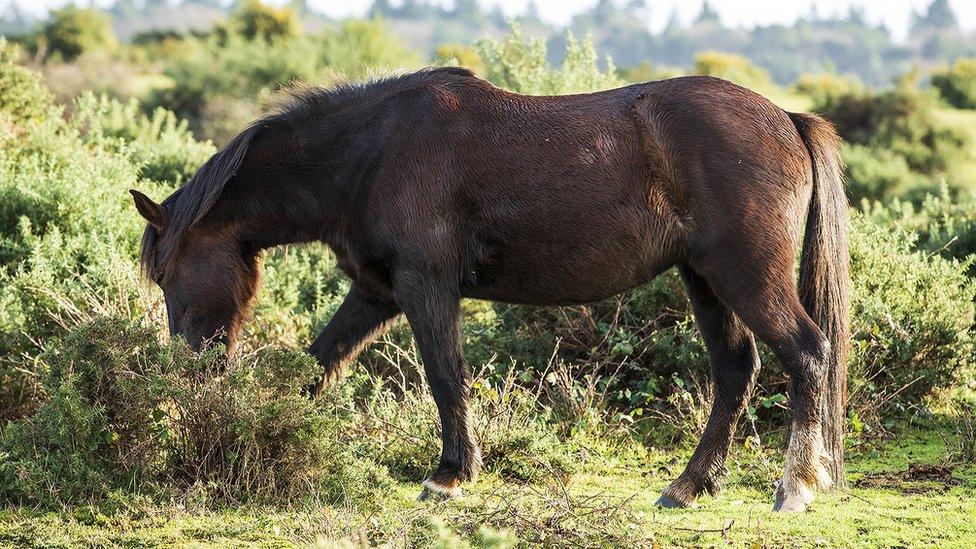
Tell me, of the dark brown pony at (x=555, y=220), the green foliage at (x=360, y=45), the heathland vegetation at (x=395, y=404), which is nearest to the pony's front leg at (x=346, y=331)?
the dark brown pony at (x=555, y=220)

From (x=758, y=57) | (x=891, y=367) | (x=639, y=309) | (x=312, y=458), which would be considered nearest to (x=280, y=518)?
(x=312, y=458)

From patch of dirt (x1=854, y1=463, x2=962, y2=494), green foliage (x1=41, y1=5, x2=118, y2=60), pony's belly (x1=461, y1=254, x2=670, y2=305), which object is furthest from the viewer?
green foliage (x1=41, y1=5, x2=118, y2=60)

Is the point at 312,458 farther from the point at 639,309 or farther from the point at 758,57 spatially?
the point at 758,57

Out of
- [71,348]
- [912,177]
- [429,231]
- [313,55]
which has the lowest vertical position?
[71,348]

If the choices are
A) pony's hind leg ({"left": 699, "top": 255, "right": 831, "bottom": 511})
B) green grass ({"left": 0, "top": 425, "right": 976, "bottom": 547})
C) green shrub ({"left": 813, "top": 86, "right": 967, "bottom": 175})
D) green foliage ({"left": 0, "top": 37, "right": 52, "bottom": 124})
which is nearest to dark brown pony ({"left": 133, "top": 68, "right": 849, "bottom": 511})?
pony's hind leg ({"left": 699, "top": 255, "right": 831, "bottom": 511})

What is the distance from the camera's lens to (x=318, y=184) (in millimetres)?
5590

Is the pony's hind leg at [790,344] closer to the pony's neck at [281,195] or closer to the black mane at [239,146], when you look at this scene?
the black mane at [239,146]

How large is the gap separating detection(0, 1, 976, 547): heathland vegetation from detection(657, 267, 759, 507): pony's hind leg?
0.80 ft

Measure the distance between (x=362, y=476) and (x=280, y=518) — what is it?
0.59 m

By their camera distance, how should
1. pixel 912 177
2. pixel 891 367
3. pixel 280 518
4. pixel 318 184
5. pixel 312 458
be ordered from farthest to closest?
pixel 912 177
pixel 891 367
pixel 318 184
pixel 312 458
pixel 280 518

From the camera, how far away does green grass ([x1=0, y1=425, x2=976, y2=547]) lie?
4363 mm

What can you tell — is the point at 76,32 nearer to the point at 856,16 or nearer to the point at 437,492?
the point at 437,492

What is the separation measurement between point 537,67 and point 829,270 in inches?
241

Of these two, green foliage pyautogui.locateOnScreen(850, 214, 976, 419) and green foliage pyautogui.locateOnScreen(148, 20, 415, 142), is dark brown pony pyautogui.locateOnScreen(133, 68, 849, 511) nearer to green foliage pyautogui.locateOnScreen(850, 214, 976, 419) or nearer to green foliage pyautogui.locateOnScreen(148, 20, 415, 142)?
green foliage pyautogui.locateOnScreen(850, 214, 976, 419)
